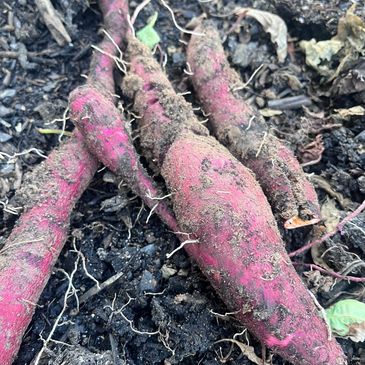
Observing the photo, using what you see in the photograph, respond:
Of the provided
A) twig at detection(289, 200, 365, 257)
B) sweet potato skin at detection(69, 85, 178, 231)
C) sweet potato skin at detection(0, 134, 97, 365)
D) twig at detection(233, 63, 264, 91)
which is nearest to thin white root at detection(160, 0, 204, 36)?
twig at detection(233, 63, 264, 91)

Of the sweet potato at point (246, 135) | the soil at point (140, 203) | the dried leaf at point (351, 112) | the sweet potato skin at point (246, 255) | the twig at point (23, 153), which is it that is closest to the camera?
the sweet potato skin at point (246, 255)

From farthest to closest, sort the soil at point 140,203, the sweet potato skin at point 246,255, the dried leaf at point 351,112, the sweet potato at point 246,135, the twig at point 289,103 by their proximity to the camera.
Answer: the twig at point 289,103, the dried leaf at point 351,112, the sweet potato at point 246,135, the soil at point 140,203, the sweet potato skin at point 246,255

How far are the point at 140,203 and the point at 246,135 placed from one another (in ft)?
1.39

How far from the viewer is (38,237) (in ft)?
4.71

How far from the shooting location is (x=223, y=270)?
4.31 feet

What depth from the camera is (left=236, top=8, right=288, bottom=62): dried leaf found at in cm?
192

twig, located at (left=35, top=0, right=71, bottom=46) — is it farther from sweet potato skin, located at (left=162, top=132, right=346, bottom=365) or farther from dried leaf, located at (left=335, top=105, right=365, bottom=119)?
dried leaf, located at (left=335, top=105, right=365, bottom=119)

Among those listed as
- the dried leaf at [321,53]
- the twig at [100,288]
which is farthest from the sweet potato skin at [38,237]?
the dried leaf at [321,53]

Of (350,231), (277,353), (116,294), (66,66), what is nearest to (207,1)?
(66,66)

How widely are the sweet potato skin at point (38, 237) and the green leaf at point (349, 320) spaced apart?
0.85 metres

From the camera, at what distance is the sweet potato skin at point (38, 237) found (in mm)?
1315

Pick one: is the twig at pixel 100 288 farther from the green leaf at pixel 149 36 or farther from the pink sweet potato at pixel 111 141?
the green leaf at pixel 149 36

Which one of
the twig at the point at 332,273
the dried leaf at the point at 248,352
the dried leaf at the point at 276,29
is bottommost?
the dried leaf at the point at 248,352

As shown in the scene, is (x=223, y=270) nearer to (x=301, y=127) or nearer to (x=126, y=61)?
(x=301, y=127)
